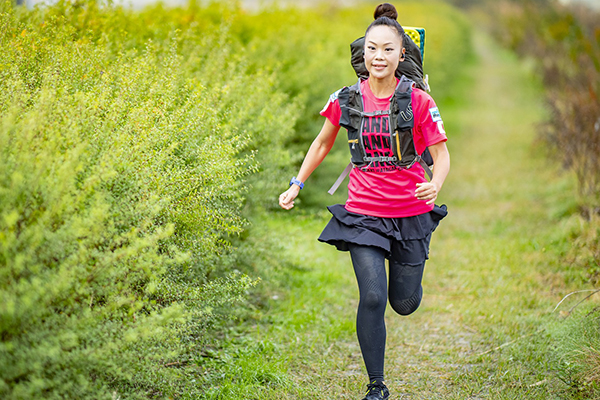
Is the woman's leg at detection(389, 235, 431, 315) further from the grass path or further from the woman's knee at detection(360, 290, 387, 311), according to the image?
the grass path

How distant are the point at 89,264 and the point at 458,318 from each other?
3203mm

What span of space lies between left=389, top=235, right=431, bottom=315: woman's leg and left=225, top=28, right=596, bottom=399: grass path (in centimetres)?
60

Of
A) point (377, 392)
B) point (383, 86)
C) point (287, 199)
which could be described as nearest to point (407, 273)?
point (377, 392)

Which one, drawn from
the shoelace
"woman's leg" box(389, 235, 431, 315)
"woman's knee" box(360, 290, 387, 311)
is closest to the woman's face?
"woman's leg" box(389, 235, 431, 315)

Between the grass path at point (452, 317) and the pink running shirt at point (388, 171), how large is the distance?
1.10m

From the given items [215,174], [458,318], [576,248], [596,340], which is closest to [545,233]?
[576,248]

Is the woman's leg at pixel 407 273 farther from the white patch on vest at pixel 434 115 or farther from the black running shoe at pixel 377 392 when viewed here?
the white patch on vest at pixel 434 115

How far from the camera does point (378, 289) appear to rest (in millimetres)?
2969

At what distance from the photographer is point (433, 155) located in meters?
3.05

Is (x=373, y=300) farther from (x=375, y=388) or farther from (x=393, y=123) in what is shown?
(x=393, y=123)

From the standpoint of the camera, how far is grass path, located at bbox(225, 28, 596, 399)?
3557 mm

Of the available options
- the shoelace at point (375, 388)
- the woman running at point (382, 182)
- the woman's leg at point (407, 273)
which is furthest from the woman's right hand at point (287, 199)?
the shoelace at point (375, 388)

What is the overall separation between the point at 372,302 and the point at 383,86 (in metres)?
1.09

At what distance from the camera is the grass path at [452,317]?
356 cm
